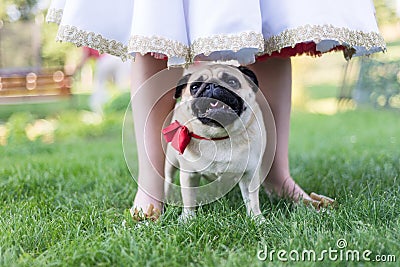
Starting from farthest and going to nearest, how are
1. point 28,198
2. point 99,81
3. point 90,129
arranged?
1. point 99,81
2. point 90,129
3. point 28,198

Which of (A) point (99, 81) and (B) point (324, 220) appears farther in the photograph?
(A) point (99, 81)

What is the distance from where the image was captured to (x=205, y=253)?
38.5 inches

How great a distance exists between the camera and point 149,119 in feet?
4.40

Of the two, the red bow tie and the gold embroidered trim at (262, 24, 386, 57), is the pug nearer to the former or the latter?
the red bow tie

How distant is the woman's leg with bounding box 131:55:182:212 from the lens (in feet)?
4.36

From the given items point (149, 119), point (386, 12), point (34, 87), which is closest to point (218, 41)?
point (149, 119)

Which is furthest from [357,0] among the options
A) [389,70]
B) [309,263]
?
[389,70]

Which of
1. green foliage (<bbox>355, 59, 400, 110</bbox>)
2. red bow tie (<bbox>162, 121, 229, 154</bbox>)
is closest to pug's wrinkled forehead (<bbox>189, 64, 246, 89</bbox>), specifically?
red bow tie (<bbox>162, 121, 229, 154</bbox>)

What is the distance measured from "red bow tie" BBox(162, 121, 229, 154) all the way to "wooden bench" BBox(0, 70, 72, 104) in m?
3.70

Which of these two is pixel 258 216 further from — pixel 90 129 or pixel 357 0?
pixel 90 129

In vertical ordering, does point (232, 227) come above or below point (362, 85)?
below

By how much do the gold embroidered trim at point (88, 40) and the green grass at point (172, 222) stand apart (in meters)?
0.43

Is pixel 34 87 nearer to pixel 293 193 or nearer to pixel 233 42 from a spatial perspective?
pixel 293 193

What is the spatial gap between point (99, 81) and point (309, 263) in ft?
15.8
